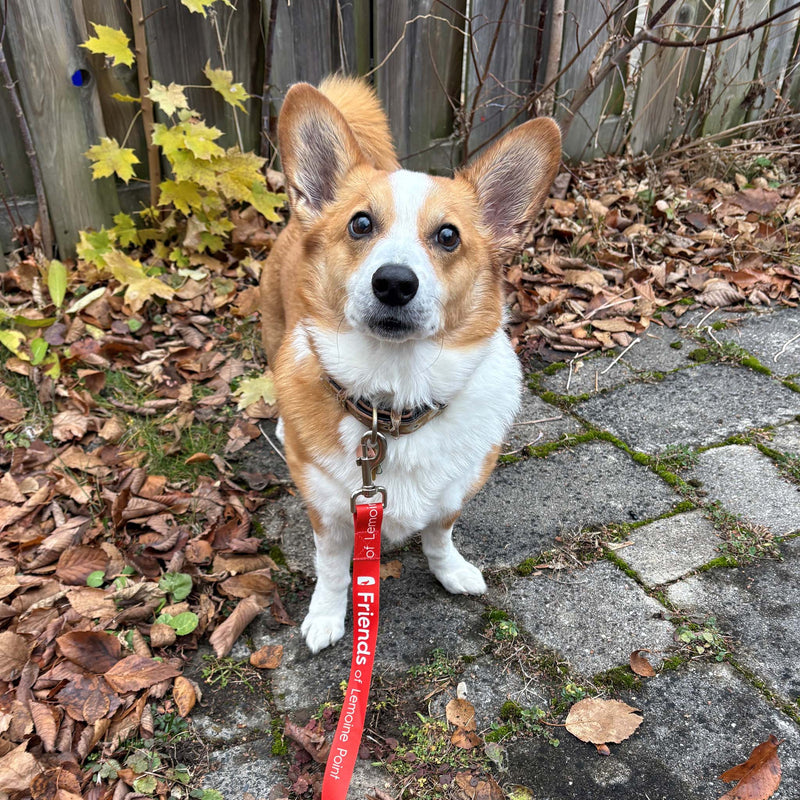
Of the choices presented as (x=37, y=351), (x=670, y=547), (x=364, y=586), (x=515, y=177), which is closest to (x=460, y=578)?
(x=364, y=586)

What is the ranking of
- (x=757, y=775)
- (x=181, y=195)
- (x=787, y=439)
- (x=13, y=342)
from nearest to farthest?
(x=757, y=775) < (x=787, y=439) < (x=13, y=342) < (x=181, y=195)

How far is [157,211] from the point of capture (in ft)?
11.8

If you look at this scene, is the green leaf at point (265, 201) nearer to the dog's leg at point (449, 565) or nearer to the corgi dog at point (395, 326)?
the corgi dog at point (395, 326)

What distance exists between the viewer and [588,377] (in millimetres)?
3229

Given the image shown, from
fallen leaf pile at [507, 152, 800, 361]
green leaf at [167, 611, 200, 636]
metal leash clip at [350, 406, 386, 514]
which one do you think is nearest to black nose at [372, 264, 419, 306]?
metal leash clip at [350, 406, 386, 514]

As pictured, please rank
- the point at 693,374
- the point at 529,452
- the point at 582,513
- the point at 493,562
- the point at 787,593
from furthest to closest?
the point at 693,374
the point at 529,452
the point at 582,513
the point at 493,562
the point at 787,593

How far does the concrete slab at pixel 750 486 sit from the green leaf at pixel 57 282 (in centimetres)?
303

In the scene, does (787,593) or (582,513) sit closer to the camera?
(787,593)

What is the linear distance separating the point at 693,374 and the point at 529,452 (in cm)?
103

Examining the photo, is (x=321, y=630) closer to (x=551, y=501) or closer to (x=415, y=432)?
(x=415, y=432)

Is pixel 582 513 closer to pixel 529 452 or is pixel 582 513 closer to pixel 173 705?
pixel 529 452

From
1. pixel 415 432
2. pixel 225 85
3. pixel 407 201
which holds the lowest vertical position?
pixel 415 432

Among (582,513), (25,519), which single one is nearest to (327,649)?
(582,513)

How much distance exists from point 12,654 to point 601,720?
1670 millimetres
